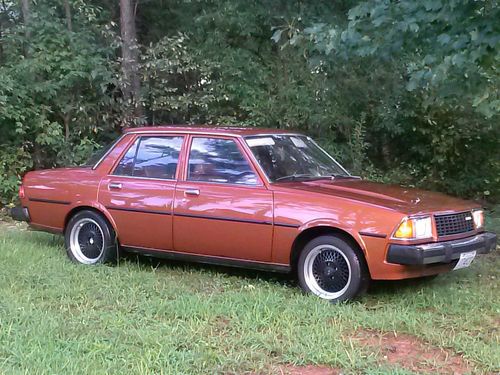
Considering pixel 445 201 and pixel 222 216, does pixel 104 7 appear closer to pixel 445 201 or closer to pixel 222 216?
pixel 222 216

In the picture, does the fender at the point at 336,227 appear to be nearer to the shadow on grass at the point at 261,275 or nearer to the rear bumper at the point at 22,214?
the shadow on grass at the point at 261,275

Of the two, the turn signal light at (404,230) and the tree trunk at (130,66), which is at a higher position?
the tree trunk at (130,66)

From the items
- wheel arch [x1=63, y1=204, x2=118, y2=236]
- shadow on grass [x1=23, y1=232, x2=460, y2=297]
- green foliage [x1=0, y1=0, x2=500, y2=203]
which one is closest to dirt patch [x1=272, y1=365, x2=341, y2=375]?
shadow on grass [x1=23, y1=232, x2=460, y2=297]

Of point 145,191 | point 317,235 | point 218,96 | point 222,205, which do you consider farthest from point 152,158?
point 218,96

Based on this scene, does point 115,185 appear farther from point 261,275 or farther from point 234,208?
point 261,275

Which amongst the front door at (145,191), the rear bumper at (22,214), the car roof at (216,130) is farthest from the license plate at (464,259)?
the rear bumper at (22,214)

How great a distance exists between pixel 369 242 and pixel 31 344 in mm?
2643

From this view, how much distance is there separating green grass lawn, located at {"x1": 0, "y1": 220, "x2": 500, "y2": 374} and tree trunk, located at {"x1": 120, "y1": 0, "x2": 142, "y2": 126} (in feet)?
18.5

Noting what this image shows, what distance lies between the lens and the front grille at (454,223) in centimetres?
543

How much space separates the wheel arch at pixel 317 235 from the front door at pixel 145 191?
1295mm

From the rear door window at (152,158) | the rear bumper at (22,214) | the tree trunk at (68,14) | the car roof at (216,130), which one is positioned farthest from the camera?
the tree trunk at (68,14)

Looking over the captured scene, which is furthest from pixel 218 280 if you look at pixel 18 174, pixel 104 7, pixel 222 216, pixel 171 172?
pixel 104 7

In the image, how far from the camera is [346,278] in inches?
216

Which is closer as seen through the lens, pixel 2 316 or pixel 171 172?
pixel 2 316
